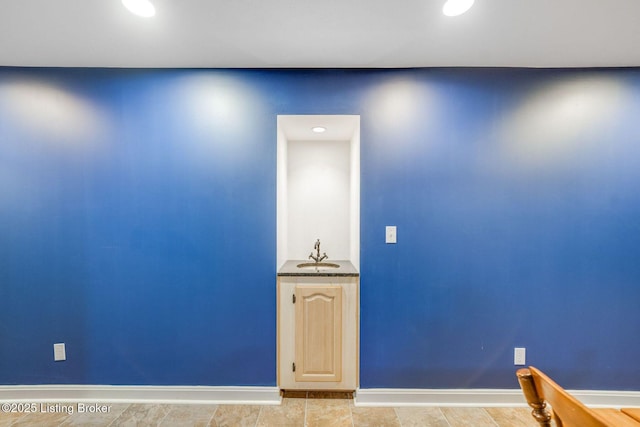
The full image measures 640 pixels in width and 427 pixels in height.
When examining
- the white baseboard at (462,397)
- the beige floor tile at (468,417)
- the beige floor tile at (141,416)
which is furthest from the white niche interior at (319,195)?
the beige floor tile at (141,416)

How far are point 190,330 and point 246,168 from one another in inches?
49.3

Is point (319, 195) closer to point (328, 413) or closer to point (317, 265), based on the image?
point (317, 265)

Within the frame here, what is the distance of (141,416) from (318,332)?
1.29m

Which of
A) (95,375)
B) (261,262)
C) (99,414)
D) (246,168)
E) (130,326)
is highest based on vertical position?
(246,168)

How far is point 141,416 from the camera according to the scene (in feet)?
6.21

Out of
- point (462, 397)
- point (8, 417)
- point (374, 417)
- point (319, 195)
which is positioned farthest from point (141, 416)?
point (462, 397)

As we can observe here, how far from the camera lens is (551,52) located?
6.13 ft

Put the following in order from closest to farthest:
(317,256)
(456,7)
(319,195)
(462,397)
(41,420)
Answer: (456,7) < (41,420) < (462,397) < (317,256) < (319,195)

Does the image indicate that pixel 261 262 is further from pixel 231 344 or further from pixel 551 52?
pixel 551 52

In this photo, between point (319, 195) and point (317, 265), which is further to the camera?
point (319, 195)

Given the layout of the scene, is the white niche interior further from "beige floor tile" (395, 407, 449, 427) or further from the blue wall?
"beige floor tile" (395, 407, 449, 427)

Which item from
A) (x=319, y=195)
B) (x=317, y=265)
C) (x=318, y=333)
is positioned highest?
(x=319, y=195)

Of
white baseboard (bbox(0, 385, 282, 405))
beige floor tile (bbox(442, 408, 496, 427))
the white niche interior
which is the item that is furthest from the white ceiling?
beige floor tile (bbox(442, 408, 496, 427))

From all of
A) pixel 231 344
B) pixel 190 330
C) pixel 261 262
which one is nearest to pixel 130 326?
pixel 190 330
